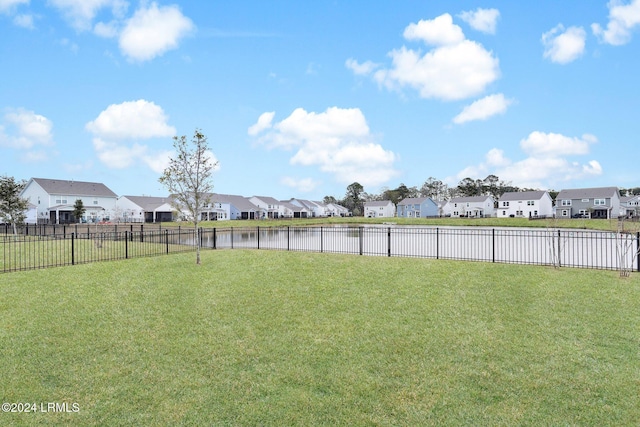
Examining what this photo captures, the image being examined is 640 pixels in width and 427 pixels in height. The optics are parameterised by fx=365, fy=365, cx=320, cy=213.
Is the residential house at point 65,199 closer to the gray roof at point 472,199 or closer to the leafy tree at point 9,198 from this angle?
the leafy tree at point 9,198

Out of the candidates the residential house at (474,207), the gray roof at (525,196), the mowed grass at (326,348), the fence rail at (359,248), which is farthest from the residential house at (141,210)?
the gray roof at (525,196)

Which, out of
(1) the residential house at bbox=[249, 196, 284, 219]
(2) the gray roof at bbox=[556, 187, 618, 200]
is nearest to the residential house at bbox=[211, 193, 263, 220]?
(1) the residential house at bbox=[249, 196, 284, 219]

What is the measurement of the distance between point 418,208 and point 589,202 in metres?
34.8

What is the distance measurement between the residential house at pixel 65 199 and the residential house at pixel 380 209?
64.2 m

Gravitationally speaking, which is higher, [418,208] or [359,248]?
[418,208]

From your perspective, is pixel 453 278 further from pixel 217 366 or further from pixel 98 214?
pixel 98 214

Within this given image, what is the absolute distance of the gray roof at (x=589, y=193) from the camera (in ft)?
230

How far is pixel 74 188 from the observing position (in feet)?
216

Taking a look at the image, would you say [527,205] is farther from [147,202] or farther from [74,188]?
[74,188]

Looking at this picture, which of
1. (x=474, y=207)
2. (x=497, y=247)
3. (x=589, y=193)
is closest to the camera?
(x=497, y=247)

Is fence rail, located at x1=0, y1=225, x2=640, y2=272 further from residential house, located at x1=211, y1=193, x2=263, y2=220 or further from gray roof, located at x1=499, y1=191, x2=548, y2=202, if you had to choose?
gray roof, located at x1=499, y1=191, x2=548, y2=202

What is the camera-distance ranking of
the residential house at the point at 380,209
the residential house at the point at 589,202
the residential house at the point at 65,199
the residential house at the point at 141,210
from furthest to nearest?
the residential house at the point at 380,209 → the residential house at the point at 141,210 → the residential house at the point at 589,202 → the residential house at the point at 65,199

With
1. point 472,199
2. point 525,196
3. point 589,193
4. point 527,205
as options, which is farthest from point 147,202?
point 589,193

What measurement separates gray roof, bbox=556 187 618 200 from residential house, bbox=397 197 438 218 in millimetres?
28414
